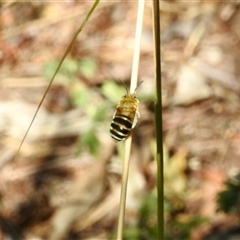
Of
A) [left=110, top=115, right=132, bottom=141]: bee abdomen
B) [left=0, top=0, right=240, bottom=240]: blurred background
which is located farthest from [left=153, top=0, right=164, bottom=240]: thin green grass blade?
[left=0, top=0, right=240, bottom=240]: blurred background

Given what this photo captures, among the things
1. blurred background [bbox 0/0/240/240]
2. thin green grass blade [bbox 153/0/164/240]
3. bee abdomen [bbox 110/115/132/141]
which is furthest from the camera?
blurred background [bbox 0/0/240/240]

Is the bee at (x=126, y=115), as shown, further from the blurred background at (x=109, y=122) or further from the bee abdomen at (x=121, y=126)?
the blurred background at (x=109, y=122)

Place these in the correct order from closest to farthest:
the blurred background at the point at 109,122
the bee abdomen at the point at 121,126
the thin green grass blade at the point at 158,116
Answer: the thin green grass blade at the point at 158,116, the bee abdomen at the point at 121,126, the blurred background at the point at 109,122

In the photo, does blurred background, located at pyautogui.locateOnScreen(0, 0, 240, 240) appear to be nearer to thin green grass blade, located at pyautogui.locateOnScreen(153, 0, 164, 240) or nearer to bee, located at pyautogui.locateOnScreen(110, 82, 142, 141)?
bee, located at pyautogui.locateOnScreen(110, 82, 142, 141)

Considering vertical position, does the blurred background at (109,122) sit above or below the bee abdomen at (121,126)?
above

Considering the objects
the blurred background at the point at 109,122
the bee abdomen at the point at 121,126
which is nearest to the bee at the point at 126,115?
the bee abdomen at the point at 121,126

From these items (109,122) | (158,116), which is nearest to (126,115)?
(158,116)

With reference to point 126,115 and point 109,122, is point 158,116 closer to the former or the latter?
point 126,115
